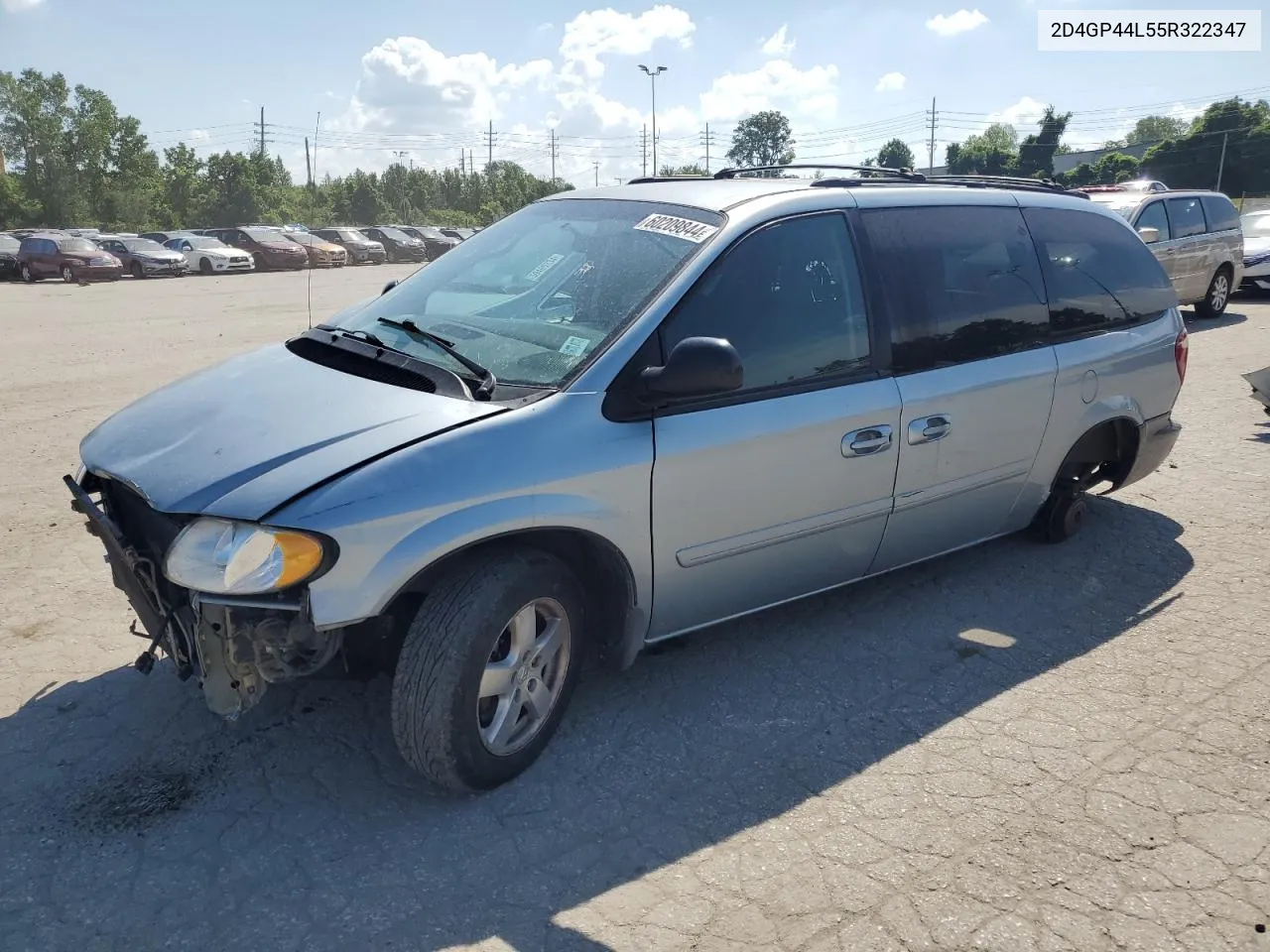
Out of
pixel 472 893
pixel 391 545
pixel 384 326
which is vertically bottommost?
pixel 472 893

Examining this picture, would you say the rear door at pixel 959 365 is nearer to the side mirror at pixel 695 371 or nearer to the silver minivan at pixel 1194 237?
the side mirror at pixel 695 371

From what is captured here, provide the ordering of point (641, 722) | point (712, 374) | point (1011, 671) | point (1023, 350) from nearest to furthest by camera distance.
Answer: point (712, 374) < point (641, 722) < point (1011, 671) < point (1023, 350)

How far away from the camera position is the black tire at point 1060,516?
4.93 meters

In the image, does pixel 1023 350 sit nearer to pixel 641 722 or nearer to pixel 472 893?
pixel 641 722

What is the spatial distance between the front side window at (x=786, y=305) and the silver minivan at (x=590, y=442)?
0.04 ft

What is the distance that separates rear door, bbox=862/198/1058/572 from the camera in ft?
12.5

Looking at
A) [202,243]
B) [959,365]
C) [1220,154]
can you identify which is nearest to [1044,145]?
[1220,154]

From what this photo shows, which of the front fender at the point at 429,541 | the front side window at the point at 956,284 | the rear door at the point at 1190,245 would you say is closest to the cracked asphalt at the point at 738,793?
the front fender at the point at 429,541

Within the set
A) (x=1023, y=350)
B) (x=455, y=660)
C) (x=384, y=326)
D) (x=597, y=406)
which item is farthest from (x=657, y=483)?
(x=1023, y=350)

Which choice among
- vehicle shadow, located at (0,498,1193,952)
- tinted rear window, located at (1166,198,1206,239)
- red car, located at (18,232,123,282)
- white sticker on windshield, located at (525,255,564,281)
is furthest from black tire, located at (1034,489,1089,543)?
red car, located at (18,232,123,282)

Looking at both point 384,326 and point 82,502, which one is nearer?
point 82,502

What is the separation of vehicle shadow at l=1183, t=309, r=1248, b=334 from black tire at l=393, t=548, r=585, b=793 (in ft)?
42.3

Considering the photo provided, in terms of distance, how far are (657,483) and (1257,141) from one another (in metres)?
73.8

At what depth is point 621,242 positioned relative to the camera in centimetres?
354
